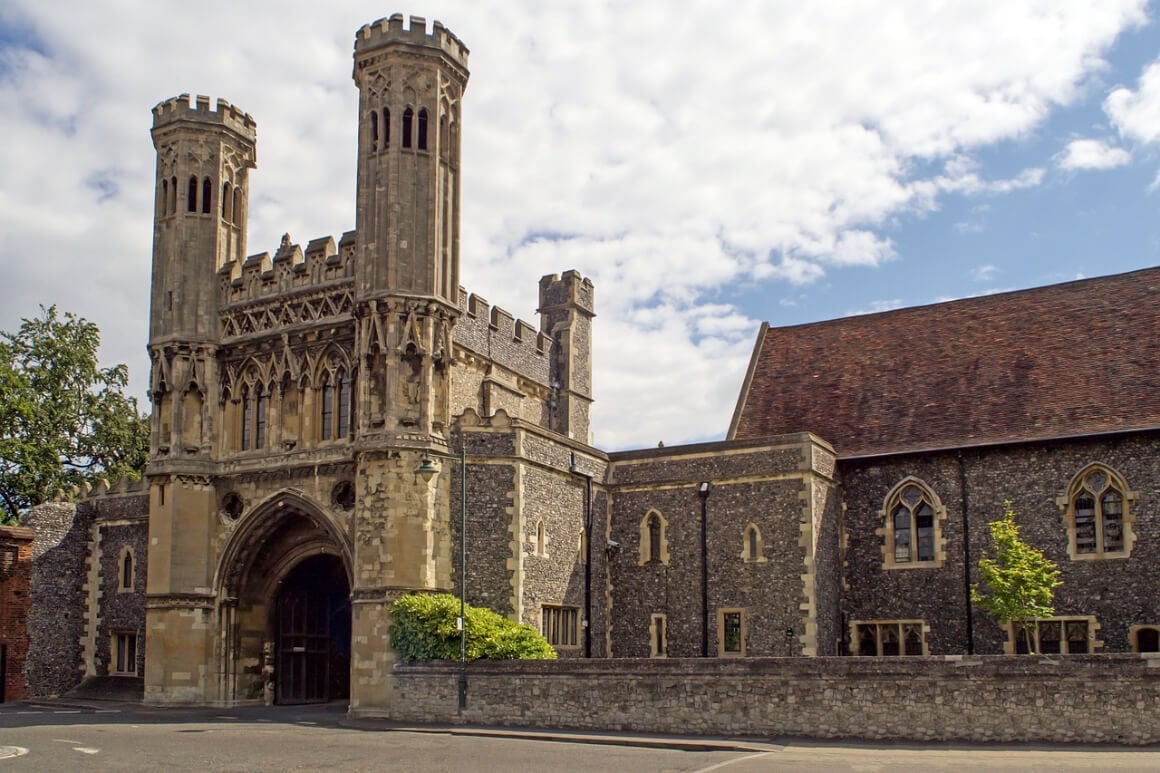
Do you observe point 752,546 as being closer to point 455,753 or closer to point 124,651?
point 455,753

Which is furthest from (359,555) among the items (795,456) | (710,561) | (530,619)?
(795,456)

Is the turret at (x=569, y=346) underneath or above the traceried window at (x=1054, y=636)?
above

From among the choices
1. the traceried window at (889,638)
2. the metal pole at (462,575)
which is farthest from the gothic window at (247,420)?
the traceried window at (889,638)

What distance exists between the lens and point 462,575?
26.6 metres

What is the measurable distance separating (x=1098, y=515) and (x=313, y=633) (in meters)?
19.9

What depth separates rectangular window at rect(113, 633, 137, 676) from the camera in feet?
118

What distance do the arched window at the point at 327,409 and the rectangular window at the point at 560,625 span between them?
702 centimetres

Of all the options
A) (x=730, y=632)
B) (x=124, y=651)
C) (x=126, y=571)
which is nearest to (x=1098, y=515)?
(x=730, y=632)

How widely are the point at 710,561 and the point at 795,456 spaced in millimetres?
3155

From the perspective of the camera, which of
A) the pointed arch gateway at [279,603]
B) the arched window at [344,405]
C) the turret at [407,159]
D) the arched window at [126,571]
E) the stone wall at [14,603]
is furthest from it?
the arched window at [126,571]

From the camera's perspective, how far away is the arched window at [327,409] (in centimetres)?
3117

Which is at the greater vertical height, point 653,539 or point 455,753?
point 653,539

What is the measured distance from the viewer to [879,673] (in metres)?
20.9

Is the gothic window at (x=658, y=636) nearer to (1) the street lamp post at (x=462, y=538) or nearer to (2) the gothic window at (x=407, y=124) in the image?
(1) the street lamp post at (x=462, y=538)
